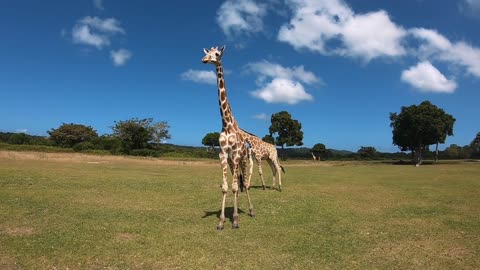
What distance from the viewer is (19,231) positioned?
10172 mm

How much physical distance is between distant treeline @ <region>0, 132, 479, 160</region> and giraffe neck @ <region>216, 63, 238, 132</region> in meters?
44.5

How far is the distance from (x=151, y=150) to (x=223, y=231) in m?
49.8

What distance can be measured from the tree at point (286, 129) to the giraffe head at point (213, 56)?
180ft

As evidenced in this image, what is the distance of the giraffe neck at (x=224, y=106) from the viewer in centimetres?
1259

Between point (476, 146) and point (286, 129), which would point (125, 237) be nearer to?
point (286, 129)

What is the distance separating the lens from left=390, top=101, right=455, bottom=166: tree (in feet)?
181

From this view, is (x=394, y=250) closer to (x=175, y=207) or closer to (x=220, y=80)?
(x=220, y=80)

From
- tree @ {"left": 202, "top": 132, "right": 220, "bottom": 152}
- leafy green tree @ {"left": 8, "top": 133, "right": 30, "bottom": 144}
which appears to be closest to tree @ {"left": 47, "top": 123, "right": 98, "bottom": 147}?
leafy green tree @ {"left": 8, "top": 133, "right": 30, "bottom": 144}

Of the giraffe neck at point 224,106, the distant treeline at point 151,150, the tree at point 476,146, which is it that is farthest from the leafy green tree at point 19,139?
the tree at point 476,146

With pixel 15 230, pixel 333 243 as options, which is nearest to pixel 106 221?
pixel 15 230

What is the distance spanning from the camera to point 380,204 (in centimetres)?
1697

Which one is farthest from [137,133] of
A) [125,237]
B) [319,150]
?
[125,237]

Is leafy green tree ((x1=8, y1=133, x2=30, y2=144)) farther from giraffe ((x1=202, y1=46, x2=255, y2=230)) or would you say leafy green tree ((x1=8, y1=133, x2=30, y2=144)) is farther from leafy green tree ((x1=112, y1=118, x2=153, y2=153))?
giraffe ((x1=202, y1=46, x2=255, y2=230))

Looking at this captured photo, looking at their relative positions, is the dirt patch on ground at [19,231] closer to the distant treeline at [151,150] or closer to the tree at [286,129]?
the distant treeline at [151,150]
